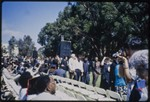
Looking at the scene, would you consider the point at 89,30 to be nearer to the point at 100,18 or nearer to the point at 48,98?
the point at 100,18

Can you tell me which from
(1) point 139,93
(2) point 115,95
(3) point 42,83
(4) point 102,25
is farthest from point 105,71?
(4) point 102,25

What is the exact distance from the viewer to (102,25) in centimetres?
2178

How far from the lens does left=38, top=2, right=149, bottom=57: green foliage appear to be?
56.7 ft

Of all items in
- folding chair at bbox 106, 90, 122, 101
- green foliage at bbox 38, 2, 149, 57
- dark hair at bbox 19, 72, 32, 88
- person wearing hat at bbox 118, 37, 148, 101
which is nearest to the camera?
person wearing hat at bbox 118, 37, 148, 101

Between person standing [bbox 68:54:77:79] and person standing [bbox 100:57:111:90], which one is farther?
person standing [bbox 68:54:77:79]

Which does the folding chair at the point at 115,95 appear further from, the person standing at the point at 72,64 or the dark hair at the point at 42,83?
the person standing at the point at 72,64

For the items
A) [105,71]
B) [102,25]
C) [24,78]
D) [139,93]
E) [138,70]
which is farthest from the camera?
[102,25]

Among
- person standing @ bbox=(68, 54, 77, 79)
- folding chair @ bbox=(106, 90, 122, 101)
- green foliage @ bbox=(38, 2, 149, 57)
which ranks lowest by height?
folding chair @ bbox=(106, 90, 122, 101)

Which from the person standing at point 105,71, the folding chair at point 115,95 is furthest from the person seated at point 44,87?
the person standing at point 105,71

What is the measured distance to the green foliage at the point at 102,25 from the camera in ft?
56.7

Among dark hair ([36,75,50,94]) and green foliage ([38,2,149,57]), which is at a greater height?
green foliage ([38,2,149,57])

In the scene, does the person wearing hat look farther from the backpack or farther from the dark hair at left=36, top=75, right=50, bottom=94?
the dark hair at left=36, top=75, right=50, bottom=94

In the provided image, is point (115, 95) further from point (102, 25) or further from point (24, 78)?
point (102, 25)

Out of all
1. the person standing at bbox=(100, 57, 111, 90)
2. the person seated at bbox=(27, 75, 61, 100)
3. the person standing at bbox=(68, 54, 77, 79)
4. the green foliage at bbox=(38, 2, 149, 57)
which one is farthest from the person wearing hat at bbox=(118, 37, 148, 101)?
the green foliage at bbox=(38, 2, 149, 57)
